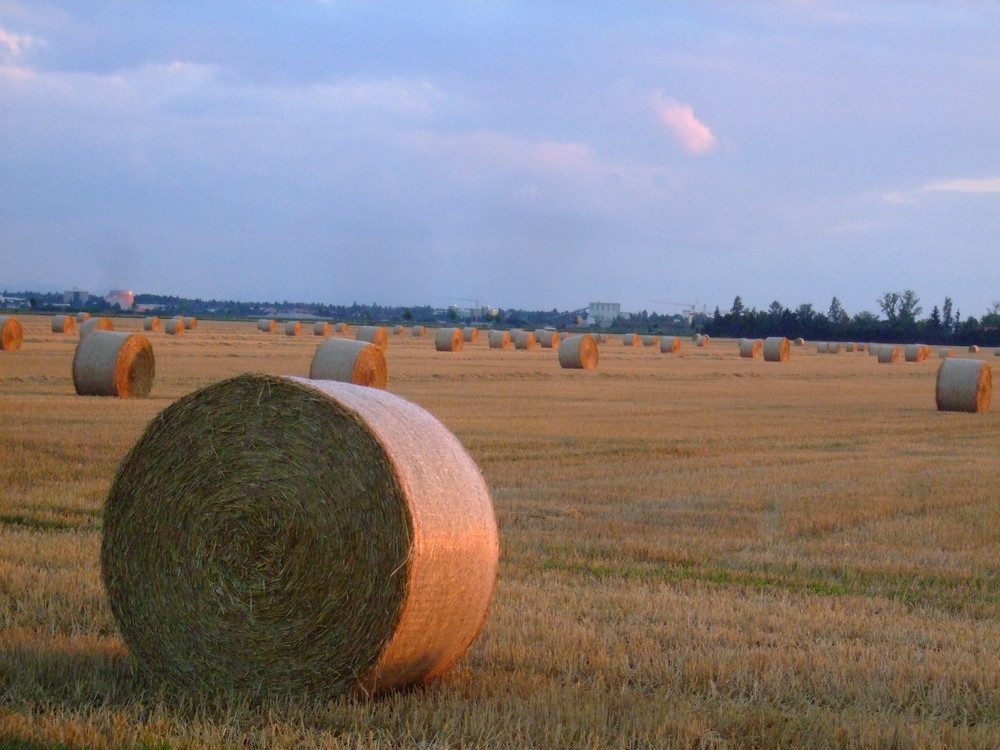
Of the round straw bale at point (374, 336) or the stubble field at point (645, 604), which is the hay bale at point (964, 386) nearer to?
the stubble field at point (645, 604)

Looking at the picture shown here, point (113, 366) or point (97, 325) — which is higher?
point (97, 325)

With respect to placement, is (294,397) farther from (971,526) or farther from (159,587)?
(971,526)

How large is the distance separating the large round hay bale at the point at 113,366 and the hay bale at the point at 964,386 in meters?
16.5

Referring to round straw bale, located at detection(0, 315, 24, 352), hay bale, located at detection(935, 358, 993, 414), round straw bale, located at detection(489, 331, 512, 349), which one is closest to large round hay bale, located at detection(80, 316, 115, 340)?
round straw bale, located at detection(0, 315, 24, 352)

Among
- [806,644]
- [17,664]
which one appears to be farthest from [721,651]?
[17,664]

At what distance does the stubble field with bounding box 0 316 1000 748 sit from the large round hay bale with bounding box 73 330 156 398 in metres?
2.32

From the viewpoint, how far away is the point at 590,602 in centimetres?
766

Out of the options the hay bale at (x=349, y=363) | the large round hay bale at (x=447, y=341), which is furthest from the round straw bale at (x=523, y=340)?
the hay bale at (x=349, y=363)

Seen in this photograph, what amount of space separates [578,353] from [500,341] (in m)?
16.3

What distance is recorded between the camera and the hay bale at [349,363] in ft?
74.3

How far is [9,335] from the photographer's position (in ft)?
122

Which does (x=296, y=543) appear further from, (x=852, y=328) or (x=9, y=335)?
(x=852, y=328)

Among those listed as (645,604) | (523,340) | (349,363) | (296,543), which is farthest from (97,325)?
(296,543)

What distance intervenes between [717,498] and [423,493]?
7238 millimetres
